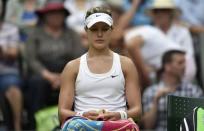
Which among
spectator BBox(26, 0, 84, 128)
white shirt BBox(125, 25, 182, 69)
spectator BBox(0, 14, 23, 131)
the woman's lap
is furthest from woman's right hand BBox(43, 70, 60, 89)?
the woman's lap

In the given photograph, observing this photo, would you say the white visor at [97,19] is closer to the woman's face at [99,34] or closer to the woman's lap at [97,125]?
the woman's face at [99,34]

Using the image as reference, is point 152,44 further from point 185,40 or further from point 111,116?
point 111,116

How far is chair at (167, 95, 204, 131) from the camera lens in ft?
22.8

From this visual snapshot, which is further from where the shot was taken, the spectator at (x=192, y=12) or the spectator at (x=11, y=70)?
the spectator at (x=192, y=12)

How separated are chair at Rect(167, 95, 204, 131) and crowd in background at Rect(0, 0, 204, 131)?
9.40 feet

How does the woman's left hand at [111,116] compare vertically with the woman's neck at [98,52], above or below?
below

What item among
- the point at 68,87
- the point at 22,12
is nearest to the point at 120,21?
the point at 22,12

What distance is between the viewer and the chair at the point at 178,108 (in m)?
6.94

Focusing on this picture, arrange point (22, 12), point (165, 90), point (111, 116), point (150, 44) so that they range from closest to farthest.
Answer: point (111, 116) → point (165, 90) → point (150, 44) → point (22, 12)

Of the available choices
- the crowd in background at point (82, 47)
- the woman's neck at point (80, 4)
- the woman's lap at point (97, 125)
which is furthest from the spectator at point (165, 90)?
the woman's lap at point (97, 125)

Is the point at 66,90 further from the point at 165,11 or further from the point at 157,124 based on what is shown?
the point at 165,11

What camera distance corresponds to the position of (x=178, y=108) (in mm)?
7020

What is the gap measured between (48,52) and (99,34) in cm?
381

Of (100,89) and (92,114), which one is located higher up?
(100,89)
